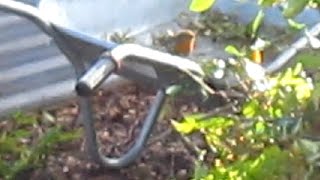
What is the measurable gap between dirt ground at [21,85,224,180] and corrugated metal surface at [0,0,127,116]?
71 mm

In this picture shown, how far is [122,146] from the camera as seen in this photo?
2.88 meters

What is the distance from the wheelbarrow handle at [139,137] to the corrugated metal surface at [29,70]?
1.80 feet

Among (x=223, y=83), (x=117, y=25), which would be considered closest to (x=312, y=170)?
(x=223, y=83)

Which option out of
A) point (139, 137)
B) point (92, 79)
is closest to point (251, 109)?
point (92, 79)

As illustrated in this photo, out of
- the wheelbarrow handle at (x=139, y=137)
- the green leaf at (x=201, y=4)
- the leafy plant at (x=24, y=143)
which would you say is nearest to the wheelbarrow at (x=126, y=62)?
the wheelbarrow handle at (x=139, y=137)

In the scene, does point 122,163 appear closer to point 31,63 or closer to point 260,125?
point 31,63

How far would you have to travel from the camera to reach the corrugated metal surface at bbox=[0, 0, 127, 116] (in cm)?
305

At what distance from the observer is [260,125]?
148 cm

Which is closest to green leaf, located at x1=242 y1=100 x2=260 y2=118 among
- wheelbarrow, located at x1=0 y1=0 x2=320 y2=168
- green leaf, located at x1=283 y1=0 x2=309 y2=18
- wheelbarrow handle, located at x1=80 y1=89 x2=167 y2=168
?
wheelbarrow, located at x1=0 y1=0 x2=320 y2=168

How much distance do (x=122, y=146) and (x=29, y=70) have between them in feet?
1.57

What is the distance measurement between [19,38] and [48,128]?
1.39 ft

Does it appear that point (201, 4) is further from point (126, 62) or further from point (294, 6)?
point (126, 62)

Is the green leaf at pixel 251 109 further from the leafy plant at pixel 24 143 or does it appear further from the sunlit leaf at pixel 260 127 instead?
the leafy plant at pixel 24 143

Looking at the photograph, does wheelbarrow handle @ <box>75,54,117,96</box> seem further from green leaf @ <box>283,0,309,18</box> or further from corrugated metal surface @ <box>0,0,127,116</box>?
corrugated metal surface @ <box>0,0,127,116</box>
